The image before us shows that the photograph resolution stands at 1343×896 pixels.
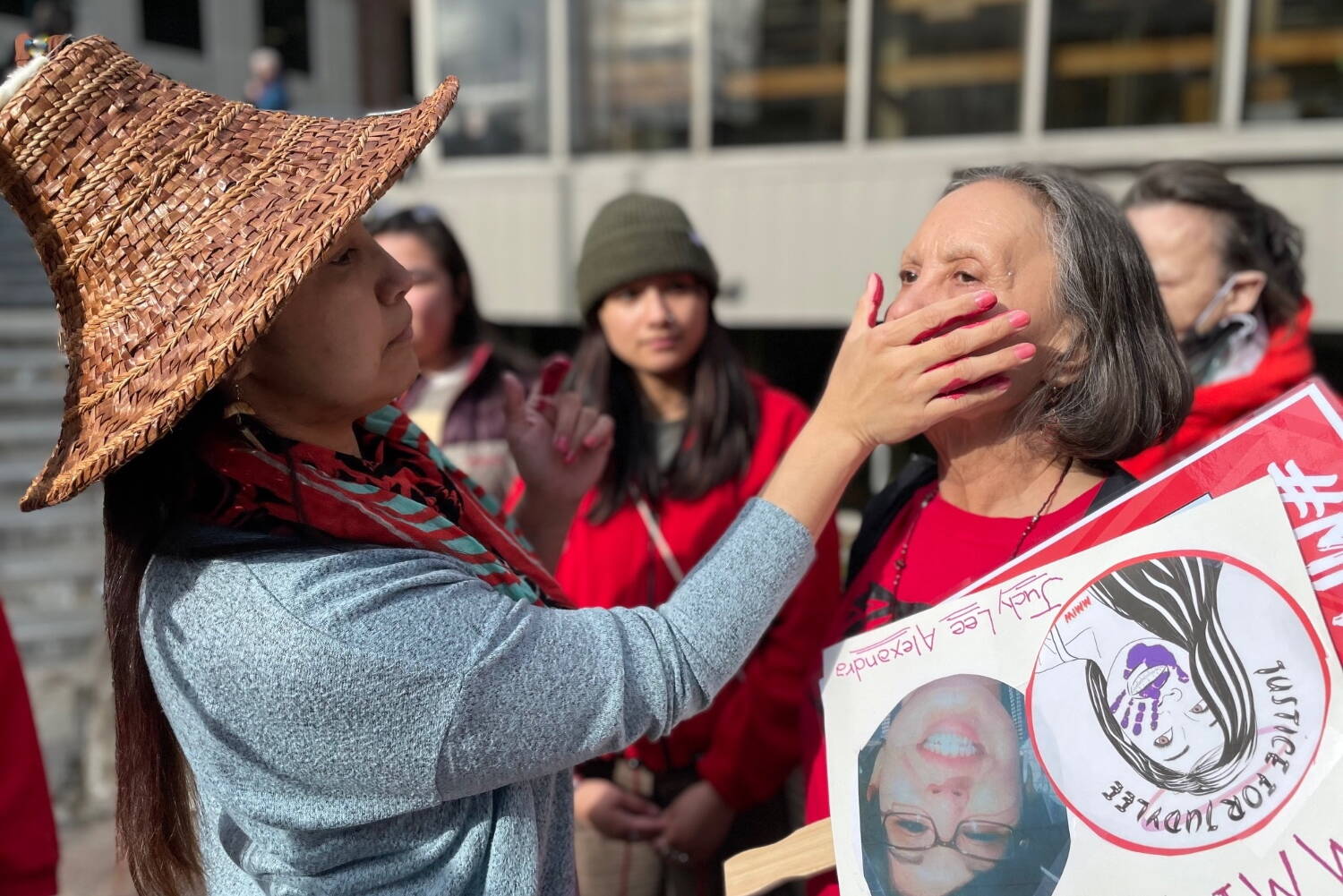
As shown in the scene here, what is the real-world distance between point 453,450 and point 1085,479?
1.94m

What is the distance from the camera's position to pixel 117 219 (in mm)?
1127

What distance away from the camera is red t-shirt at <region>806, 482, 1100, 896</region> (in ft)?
4.45

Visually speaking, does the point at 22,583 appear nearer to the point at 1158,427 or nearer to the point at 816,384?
the point at 816,384

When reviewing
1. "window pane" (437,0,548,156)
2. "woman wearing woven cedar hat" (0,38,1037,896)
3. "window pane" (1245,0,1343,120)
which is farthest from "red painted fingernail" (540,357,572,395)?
"window pane" (437,0,548,156)

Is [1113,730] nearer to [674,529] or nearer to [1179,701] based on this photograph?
[1179,701]

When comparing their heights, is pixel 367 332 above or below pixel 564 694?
above

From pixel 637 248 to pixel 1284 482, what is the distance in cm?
167

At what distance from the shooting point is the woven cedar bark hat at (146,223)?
3.56ft

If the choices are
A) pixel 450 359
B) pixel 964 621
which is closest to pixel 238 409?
pixel 964 621

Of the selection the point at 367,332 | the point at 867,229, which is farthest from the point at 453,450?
the point at 867,229

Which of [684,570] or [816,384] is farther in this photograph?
[816,384]

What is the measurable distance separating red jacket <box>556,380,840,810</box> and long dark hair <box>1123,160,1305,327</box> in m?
1.05

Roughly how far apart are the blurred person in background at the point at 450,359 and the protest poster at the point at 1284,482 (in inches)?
78.0

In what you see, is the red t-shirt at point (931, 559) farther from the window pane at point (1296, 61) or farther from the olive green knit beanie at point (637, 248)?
the window pane at point (1296, 61)
